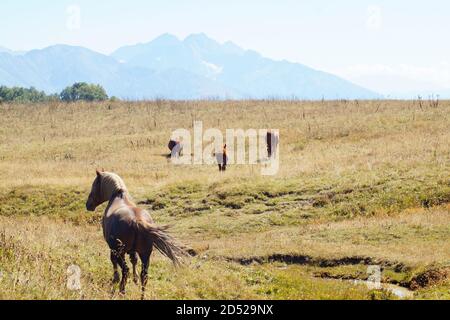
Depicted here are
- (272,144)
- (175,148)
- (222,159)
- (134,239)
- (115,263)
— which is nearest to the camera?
(134,239)

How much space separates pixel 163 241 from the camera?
1230cm

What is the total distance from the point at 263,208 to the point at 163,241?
16921mm

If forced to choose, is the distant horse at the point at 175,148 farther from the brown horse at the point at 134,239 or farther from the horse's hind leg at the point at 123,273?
the horse's hind leg at the point at 123,273

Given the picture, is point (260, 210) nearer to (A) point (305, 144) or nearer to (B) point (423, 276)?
→ (B) point (423, 276)

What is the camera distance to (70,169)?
143 feet

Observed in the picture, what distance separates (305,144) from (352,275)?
31.7m

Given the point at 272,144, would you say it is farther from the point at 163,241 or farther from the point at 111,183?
the point at 163,241

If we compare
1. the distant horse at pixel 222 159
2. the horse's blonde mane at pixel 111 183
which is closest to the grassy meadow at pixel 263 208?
the distant horse at pixel 222 159

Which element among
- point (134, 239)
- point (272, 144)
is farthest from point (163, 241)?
point (272, 144)

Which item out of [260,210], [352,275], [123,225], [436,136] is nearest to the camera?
[123,225]

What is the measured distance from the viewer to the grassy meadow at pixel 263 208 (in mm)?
13586

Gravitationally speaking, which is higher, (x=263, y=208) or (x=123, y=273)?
(x=123, y=273)
